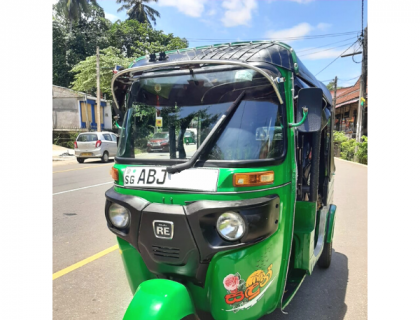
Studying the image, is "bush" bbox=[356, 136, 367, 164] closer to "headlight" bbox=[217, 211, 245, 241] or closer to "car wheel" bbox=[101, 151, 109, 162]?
"car wheel" bbox=[101, 151, 109, 162]

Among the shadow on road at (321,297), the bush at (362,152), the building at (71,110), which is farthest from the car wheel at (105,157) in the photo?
the shadow on road at (321,297)

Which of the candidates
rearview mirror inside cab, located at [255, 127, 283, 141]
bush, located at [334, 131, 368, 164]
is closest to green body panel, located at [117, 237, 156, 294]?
rearview mirror inside cab, located at [255, 127, 283, 141]

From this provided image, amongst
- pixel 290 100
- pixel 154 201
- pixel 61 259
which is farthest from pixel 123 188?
pixel 61 259

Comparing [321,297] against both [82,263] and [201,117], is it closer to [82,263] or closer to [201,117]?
[201,117]

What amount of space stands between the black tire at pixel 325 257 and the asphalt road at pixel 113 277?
77 millimetres

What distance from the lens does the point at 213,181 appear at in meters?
2.19

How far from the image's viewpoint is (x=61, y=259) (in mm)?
4301

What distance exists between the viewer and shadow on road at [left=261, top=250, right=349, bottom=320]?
9.98ft

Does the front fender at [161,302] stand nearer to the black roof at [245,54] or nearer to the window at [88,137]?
the black roof at [245,54]

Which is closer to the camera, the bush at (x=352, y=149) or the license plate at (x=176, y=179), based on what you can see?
the license plate at (x=176, y=179)

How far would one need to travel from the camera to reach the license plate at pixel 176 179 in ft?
7.22

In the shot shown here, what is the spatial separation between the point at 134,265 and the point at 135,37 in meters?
34.2

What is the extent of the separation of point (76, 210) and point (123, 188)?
4.83 meters

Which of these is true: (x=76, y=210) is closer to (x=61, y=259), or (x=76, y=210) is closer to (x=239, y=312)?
(x=61, y=259)
